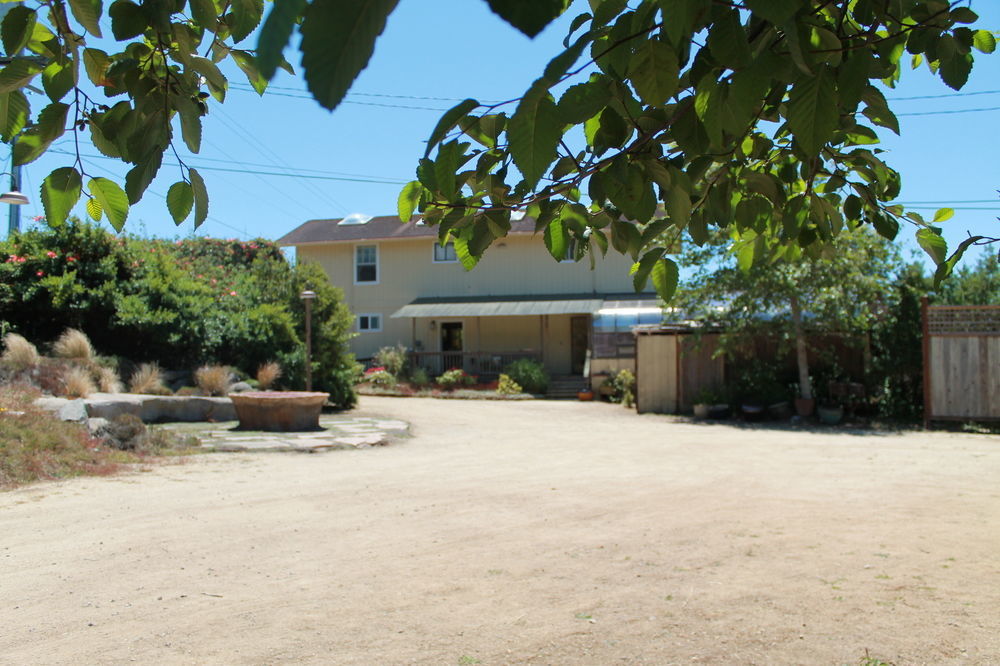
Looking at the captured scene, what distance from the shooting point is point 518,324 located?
27688 mm

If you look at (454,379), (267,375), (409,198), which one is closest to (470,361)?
(454,379)

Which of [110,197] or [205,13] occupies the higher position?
[205,13]

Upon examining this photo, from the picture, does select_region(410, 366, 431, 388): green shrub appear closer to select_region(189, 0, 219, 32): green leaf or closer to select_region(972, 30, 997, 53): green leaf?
select_region(972, 30, 997, 53): green leaf

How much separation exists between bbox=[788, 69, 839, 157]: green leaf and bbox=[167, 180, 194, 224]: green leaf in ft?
4.80

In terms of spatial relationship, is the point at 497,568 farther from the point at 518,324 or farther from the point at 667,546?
the point at 518,324

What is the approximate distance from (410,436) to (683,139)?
38.5 ft

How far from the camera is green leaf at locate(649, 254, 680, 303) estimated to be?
2.52 m

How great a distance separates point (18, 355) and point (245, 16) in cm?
1366

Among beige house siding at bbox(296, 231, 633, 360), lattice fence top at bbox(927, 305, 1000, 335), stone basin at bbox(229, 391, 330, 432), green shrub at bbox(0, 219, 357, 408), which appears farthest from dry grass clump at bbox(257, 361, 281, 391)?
lattice fence top at bbox(927, 305, 1000, 335)

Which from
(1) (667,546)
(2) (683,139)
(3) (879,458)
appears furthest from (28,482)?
(3) (879,458)

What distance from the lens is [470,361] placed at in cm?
2670

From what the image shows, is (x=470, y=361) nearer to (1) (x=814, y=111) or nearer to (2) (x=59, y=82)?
(2) (x=59, y=82)

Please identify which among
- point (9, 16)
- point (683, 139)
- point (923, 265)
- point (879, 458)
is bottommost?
point (879, 458)

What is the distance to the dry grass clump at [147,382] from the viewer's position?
14250 millimetres
